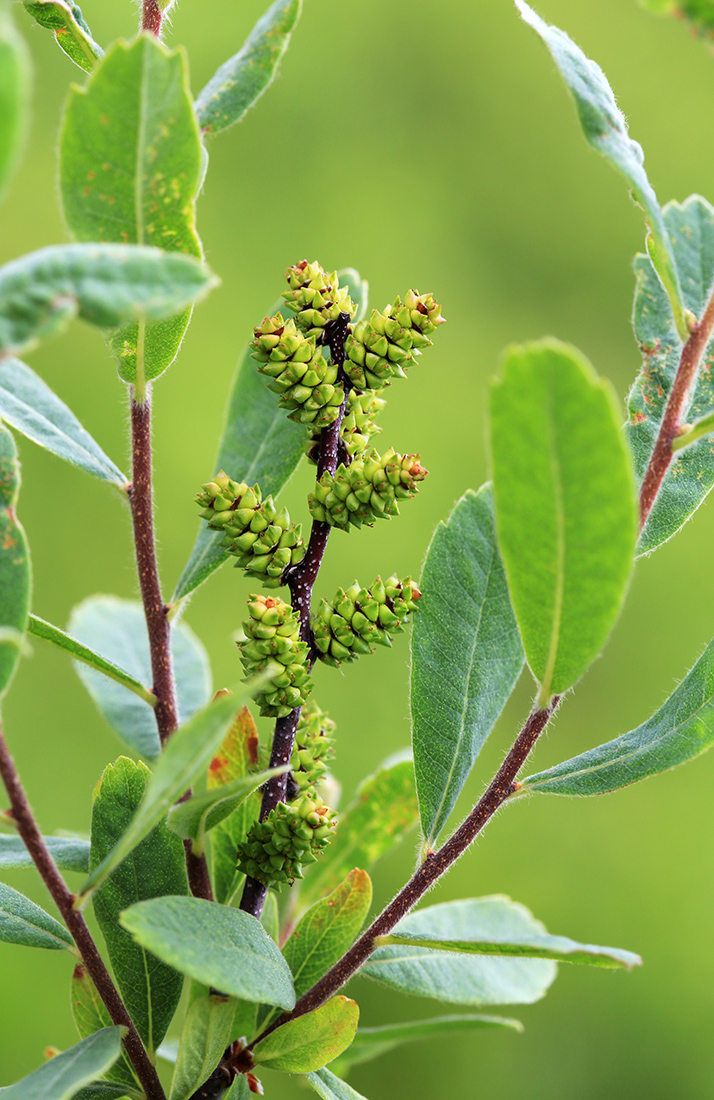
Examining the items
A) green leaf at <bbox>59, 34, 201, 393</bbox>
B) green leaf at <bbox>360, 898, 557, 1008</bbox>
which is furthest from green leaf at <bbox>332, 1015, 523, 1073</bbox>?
green leaf at <bbox>59, 34, 201, 393</bbox>

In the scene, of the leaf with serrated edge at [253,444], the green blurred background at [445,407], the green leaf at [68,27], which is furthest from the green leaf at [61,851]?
the green blurred background at [445,407]

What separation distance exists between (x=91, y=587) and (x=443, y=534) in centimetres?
148

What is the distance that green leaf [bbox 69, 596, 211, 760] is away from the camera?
0.54 metres

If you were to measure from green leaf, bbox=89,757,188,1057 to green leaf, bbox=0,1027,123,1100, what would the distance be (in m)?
0.05

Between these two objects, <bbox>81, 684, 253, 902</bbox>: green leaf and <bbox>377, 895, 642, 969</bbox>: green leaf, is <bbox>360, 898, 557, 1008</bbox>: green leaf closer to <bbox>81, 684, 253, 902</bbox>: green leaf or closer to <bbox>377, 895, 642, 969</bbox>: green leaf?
<bbox>377, 895, 642, 969</bbox>: green leaf

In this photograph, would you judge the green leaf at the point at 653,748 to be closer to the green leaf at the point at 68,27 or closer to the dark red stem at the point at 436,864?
the dark red stem at the point at 436,864

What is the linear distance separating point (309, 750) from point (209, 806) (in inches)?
2.7

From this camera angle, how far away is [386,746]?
1792mm

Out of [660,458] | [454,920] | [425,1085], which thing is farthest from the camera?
[425,1085]

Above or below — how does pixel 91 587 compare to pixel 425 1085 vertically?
above

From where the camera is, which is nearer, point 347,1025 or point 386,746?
point 347,1025

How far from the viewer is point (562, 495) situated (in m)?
0.31

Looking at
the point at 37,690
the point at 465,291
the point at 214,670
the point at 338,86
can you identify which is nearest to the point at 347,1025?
the point at 214,670

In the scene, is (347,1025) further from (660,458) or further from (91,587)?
(91,587)
